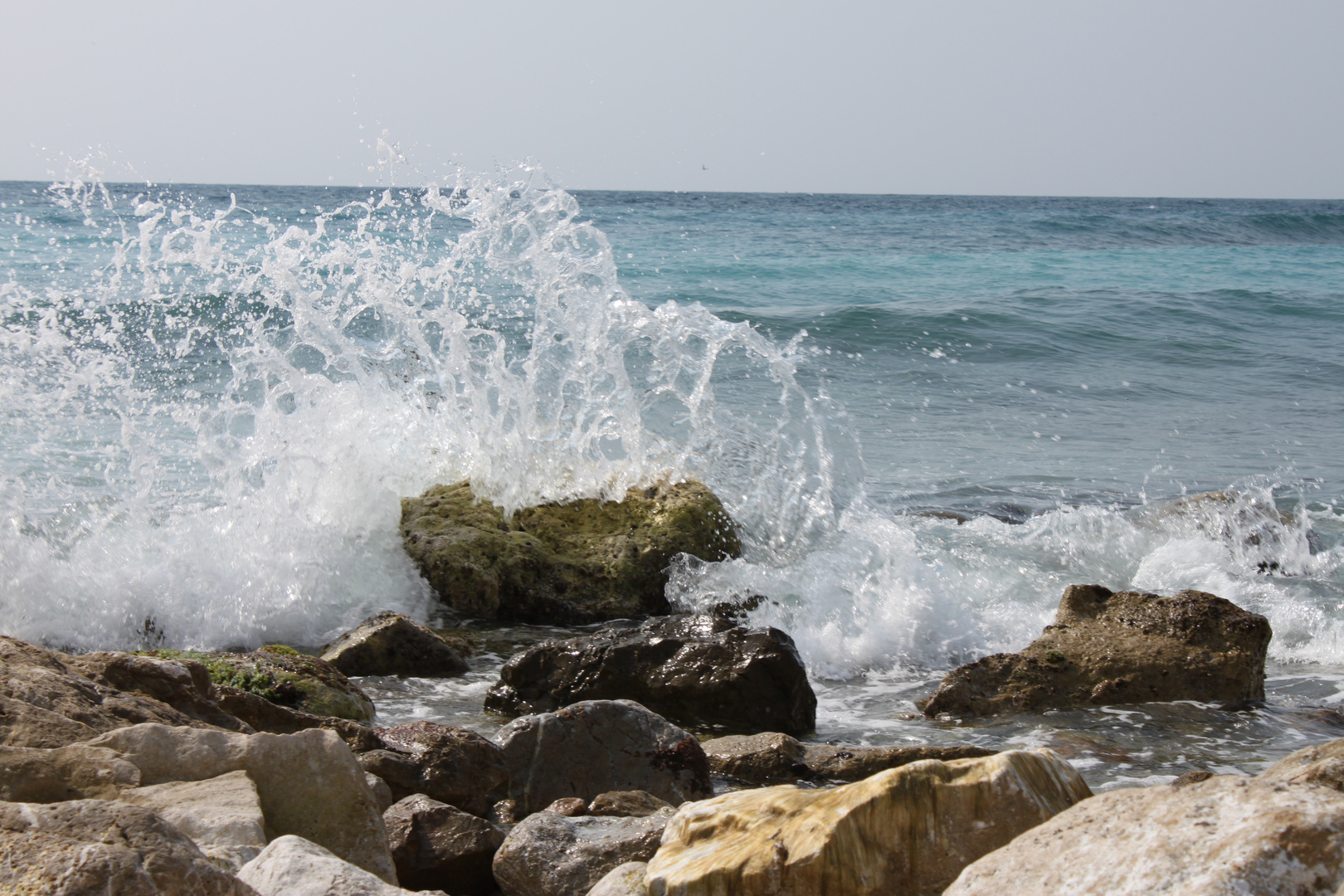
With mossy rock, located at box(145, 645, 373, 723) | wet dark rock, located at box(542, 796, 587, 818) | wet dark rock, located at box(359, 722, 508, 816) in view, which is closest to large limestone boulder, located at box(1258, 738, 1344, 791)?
wet dark rock, located at box(542, 796, 587, 818)

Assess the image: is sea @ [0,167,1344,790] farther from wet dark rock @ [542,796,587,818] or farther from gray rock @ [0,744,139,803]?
gray rock @ [0,744,139,803]

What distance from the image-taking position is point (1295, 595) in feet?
20.6

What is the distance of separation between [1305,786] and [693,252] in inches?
1028

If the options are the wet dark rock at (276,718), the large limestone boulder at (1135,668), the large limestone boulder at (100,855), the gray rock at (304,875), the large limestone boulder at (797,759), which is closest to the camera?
the large limestone boulder at (100,855)

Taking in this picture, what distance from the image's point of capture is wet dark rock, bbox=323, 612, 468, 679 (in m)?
4.91

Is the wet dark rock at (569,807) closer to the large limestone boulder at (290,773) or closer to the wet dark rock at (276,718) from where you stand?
the wet dark rock at (276,718)

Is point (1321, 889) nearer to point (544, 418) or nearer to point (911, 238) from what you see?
point (544, 418)

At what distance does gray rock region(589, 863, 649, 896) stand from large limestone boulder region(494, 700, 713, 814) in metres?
1.14

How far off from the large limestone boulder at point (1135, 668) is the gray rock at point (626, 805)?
161 centimetres

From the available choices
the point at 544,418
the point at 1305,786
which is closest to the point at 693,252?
the point at 544,418

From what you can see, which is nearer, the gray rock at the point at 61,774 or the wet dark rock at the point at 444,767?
the gray rock at the point at 61,774

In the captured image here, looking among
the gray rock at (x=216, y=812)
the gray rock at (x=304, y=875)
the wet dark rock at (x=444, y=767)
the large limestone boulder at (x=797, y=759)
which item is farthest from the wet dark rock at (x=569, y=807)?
the gray rock at (x=304, y=875)

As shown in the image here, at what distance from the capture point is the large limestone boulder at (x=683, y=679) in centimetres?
445

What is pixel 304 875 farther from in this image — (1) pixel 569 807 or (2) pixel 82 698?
(1) pixel 569 807
